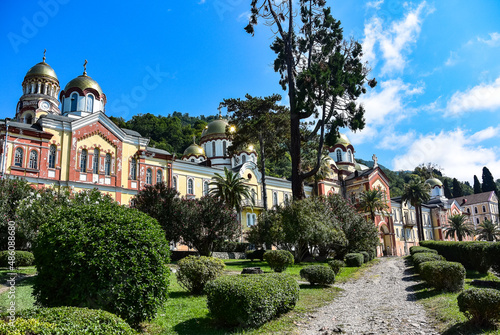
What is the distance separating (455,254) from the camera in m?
24.2

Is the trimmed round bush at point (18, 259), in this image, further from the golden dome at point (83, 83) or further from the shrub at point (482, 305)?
the golden dome at point (83, 83)

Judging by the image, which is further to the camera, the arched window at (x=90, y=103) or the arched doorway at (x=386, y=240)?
the arched doorway at (x=386, y=240)

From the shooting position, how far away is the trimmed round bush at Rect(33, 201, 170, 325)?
7457 millimetres

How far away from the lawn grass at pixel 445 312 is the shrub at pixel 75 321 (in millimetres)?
6855

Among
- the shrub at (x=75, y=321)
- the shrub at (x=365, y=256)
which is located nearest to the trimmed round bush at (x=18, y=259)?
the shrub at (x=75, y=321)

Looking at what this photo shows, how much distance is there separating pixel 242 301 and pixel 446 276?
7.78 meters

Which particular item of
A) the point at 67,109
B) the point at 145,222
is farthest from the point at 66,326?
the point at 67,109

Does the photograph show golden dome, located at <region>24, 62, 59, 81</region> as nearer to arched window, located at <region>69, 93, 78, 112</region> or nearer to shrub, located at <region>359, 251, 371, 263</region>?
arched window, located at <region>69, 93, 78, 112</region>

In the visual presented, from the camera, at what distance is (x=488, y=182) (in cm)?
9306

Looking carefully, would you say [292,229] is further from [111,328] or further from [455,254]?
[111,328]

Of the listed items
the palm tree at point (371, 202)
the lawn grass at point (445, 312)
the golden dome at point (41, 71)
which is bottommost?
the lawn grass at point (445, 312)

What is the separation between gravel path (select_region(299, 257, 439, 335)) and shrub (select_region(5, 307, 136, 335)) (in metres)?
4.80

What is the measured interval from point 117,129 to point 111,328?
31397mm

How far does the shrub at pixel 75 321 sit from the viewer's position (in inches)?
199
